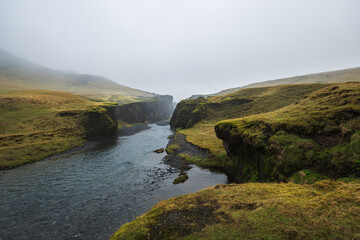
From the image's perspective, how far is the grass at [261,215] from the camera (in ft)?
29.2

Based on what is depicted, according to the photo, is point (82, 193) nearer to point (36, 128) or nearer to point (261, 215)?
point (261, 215)

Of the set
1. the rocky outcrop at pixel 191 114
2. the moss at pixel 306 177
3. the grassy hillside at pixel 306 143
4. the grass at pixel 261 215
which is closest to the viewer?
the grass at pixel 261 215

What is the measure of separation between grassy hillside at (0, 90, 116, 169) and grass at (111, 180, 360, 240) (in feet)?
136

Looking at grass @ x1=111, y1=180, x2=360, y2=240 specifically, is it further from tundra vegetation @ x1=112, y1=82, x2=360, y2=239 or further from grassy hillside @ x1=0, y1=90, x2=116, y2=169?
grassy hillside @ x1=0, y1=90, x2=116, y2=169

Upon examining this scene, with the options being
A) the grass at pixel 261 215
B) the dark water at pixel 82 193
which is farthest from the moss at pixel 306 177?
the dark water at pixel 82 193

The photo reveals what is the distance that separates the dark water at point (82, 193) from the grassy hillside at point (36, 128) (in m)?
7.37

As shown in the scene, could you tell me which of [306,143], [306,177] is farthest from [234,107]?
[306,177]

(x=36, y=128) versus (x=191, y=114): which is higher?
(x=36, y=128)

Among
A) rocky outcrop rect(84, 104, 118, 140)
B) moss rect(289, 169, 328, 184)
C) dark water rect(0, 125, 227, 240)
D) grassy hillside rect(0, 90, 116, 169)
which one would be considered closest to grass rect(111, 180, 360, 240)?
moss rect(289, 169, 328, 184)

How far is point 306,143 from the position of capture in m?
19.5

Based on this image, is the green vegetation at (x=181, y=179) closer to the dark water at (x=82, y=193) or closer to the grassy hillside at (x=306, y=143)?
the dark water at (x=82, y=193)

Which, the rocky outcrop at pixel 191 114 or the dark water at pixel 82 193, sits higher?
the rocky outcrop at pixel 191 114

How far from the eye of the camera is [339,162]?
612 inches

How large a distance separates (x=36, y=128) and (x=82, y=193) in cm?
5106
